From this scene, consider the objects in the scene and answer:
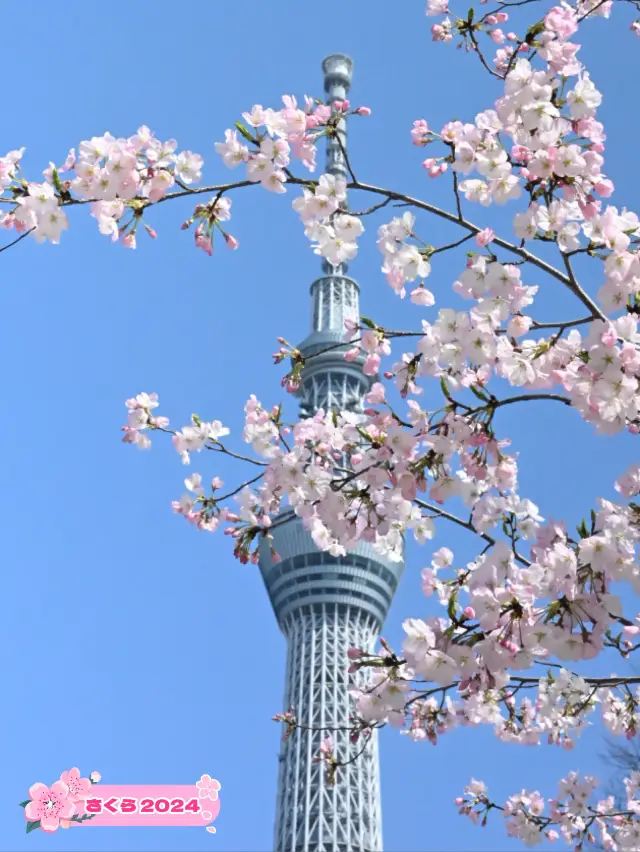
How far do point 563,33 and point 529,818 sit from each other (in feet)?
16.0

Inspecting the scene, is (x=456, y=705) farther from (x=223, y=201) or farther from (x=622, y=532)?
(x=223, y=201)

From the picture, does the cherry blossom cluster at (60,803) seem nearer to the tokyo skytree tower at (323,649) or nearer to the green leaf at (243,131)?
the green leaf at (243,131)

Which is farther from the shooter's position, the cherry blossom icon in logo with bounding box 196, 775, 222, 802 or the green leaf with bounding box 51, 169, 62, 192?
the cherry blossom icon in logo with bounding box 196, 775, 222, 802

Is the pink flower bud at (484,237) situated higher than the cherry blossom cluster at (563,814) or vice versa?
the pink flower bud at (484,237)

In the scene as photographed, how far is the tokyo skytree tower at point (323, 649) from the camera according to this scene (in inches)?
1885

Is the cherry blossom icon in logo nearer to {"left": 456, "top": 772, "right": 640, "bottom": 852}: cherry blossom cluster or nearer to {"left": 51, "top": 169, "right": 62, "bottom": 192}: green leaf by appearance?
{"left": 456, "top": 772, "right": 640, "bottom": 852}: cherry blossom cluster

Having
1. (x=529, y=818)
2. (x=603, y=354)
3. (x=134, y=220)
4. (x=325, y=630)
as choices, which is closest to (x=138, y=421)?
(x=134, y=220)

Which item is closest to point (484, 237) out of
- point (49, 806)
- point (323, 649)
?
point (49, 806)

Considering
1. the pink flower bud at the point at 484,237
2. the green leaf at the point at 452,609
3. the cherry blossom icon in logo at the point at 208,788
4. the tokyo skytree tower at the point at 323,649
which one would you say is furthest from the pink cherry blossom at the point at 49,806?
the tokyo skytree tower at the point at 323,649

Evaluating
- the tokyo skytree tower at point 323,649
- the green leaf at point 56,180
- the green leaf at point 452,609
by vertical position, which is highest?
the tokyo skytree tower at point 323,649

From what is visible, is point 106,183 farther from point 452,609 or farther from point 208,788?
point 208,788

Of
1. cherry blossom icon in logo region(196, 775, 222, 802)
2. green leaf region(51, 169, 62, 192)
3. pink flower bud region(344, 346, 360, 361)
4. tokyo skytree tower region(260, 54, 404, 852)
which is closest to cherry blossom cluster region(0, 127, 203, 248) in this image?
green leaf region(51, 169, 62, 192)

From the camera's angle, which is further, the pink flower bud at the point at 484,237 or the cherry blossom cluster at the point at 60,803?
the cherry blossom cluster at the point at 60,803

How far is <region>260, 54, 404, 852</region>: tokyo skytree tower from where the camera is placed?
47.9 m
